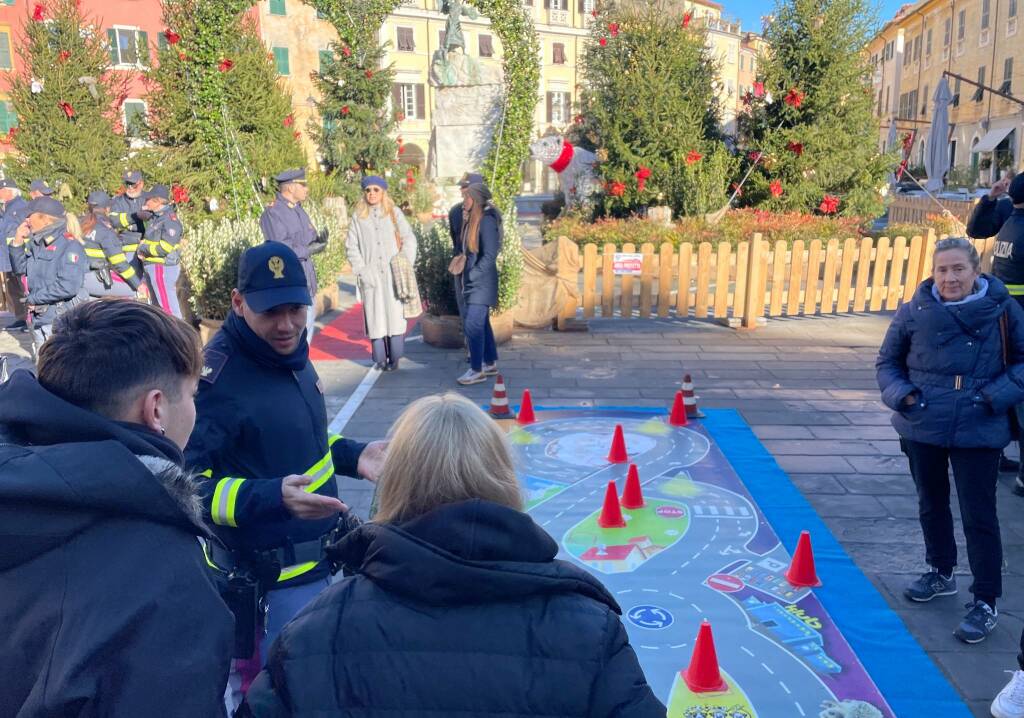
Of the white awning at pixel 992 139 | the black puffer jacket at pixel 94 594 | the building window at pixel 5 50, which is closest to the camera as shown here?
the black puffer jacket at pixel 94 594

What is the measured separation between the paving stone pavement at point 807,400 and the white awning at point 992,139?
36546 mm

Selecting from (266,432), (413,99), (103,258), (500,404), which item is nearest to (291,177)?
(103,258)

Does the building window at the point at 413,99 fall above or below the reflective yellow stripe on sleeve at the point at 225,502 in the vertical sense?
above

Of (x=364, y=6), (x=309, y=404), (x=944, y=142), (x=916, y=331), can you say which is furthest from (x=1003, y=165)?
(x=309, y=404)

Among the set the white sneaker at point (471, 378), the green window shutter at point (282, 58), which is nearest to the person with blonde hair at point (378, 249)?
the white sneaker at point (471, 378)

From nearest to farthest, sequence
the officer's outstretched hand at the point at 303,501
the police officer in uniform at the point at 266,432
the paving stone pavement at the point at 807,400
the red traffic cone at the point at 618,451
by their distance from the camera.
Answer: the officer's outstretched hand at the point at 303,501 < the police officer in uniform at the point at 266,432 < the paving stone pavement at the point at 807,400 < the red traffic cone at the point at 618,451

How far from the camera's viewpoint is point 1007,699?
10.8ft

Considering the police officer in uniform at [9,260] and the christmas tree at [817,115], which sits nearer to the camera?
the police officer in uniform at [9,260]

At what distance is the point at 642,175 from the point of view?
17.8 meters

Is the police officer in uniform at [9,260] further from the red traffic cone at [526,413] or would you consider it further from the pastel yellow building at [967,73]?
the pastel yellow building at [967,73]

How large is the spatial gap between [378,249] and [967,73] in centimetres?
5084

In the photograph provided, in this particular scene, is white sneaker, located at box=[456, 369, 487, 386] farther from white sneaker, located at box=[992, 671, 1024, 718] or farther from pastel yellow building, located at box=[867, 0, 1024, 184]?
pastel yellow building, located at box=[867, 0, 1024, 184]

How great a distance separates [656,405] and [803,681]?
14.2ft

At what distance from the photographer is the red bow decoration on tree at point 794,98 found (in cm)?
1587
